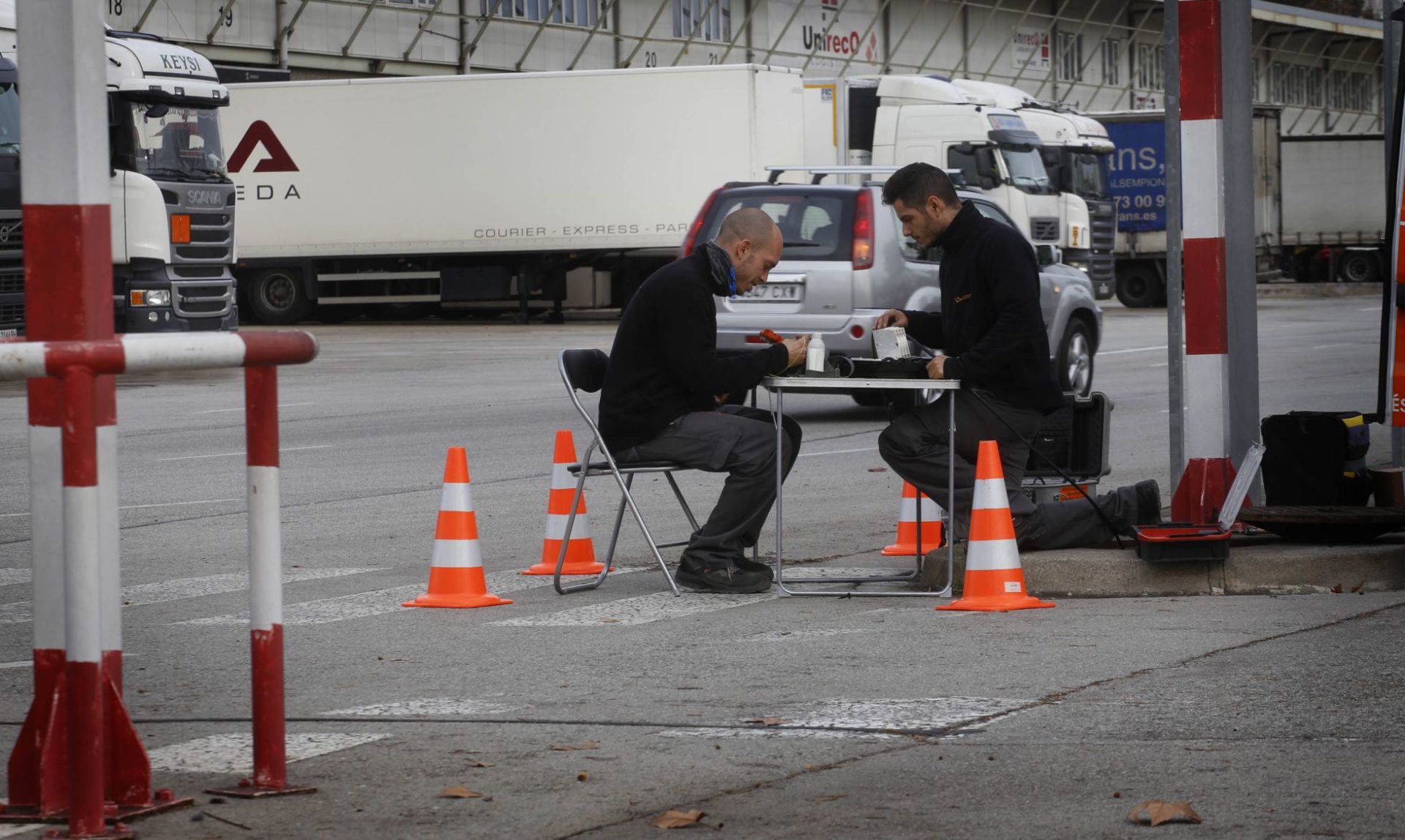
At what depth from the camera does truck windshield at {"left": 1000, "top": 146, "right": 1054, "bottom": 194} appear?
32.9m

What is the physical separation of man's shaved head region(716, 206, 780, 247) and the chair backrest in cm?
74

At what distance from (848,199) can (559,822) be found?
12.4m

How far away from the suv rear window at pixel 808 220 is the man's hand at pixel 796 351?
26.7ft

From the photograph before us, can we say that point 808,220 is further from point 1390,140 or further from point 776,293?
point 1390,140

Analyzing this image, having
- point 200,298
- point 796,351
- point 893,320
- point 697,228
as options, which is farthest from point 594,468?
point 200,298

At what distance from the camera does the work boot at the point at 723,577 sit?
8.42 meters

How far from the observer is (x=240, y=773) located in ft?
17.0

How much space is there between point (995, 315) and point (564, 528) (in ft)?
6.66

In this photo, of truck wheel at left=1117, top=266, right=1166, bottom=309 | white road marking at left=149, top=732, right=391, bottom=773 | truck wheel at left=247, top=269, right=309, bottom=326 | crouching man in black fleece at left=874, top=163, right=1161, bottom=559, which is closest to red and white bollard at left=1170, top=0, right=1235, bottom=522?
crouching man in black fleece at left=874, top=163, right=1161, bottom=559

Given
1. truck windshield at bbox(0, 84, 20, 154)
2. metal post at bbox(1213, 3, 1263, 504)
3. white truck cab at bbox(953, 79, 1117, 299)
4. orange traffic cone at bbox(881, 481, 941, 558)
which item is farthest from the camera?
white truck cab at bbox(953, 79, 1117, 299)

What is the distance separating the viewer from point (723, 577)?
8.42 m

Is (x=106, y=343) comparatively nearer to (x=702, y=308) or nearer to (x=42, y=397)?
(x=42, y=397)

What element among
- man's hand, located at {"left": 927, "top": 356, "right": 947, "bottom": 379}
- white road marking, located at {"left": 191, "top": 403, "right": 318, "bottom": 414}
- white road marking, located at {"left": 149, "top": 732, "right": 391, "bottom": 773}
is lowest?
white road marking, located at {"left": 149, "top": 732, "right": 391, "bottom": 773}

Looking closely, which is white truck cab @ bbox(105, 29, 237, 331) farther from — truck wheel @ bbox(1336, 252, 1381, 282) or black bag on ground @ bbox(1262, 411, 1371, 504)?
truck wheel @ bbox(1336, 252, 1381, 282)
